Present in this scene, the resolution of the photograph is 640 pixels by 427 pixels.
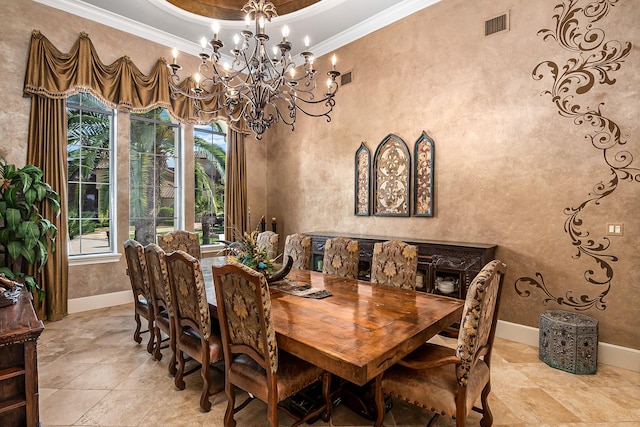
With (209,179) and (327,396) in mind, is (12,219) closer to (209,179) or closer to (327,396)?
(209,179)

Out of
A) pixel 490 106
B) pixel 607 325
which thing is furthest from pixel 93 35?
pixel 607 325

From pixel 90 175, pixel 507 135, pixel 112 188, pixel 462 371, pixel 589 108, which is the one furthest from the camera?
pixel 112 188

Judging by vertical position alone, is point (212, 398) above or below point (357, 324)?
below

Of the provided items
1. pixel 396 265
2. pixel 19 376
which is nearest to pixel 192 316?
pixel 19 376

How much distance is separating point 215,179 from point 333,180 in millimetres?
2050

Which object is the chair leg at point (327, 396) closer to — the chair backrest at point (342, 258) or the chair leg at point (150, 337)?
the chair backrest at point (342, 258)

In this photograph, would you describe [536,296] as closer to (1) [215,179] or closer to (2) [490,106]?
(2) [490,106]

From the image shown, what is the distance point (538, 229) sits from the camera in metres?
3.15

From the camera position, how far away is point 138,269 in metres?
2.94

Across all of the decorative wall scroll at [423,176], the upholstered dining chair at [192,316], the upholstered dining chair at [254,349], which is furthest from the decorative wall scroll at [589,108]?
the upholstered dining chair at [192,316]

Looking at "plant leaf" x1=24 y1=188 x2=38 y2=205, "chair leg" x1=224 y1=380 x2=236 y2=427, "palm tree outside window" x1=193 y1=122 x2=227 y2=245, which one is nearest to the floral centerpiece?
"chair leg" x1=224 y1=380 x2=236 y2=427

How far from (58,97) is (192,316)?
341 centimetres

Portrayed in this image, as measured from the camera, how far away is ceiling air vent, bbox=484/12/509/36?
131 inches

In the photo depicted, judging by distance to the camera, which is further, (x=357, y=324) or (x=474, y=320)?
(x=357, y=324)
